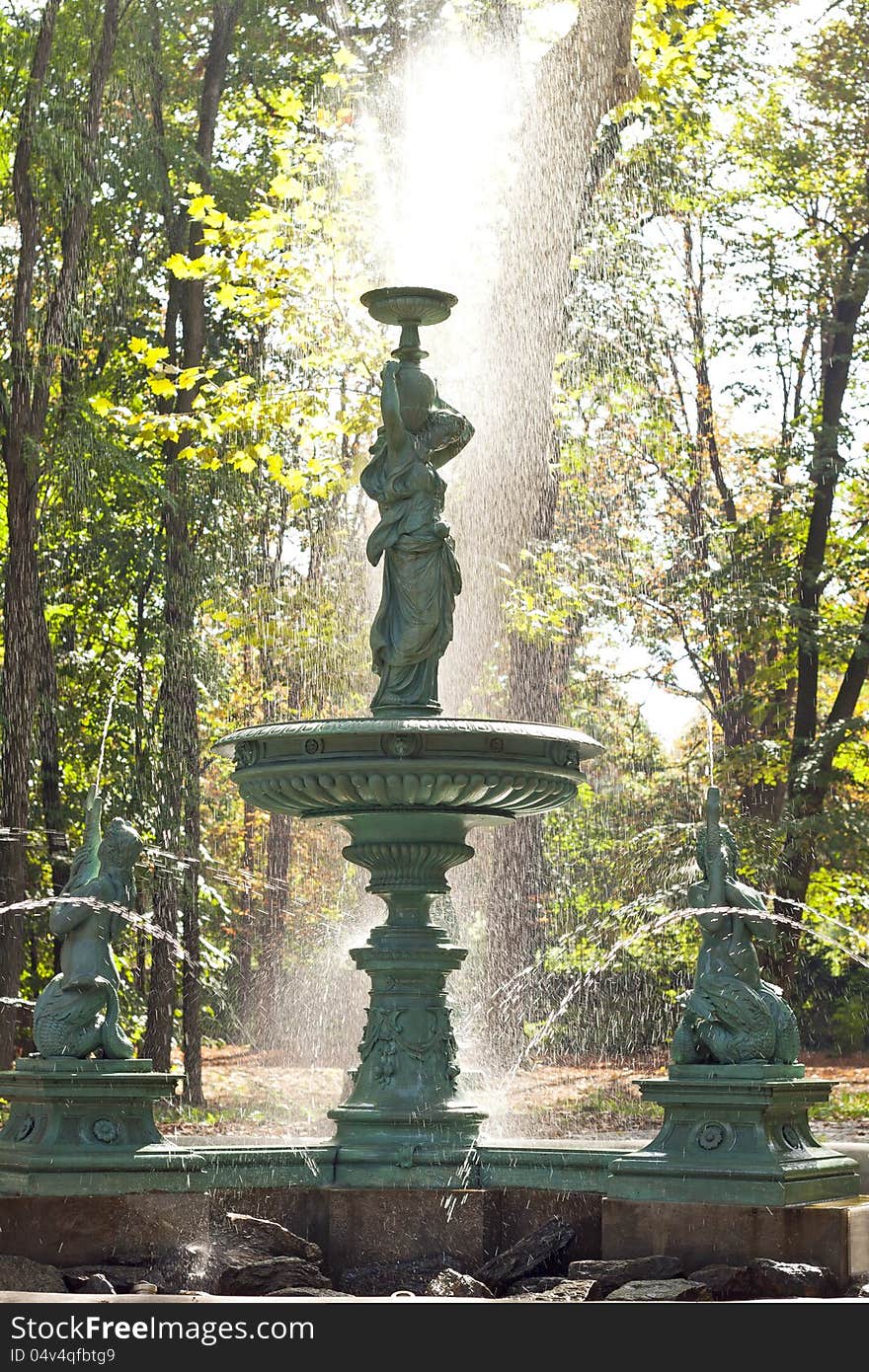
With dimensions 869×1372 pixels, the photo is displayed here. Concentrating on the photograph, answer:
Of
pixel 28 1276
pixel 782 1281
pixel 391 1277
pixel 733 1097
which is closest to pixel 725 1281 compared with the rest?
pixel 782 1281

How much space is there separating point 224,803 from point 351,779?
15.9 m

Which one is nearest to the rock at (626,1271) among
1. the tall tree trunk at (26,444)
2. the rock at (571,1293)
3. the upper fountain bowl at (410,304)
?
the rock at (571,1293)

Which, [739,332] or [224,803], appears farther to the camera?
[224,803]

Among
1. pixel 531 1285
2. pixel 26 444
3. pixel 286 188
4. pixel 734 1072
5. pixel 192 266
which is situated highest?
pixel 286 188

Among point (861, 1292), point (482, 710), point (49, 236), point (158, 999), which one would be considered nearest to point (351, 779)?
point (861, 1292)

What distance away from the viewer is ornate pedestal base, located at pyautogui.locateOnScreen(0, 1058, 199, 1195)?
7090mm

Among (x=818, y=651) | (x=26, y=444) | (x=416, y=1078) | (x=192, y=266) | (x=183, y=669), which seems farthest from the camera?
(x=818, y=651)

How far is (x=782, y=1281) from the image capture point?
21.0 feet

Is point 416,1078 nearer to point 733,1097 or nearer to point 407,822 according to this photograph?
point 407,822

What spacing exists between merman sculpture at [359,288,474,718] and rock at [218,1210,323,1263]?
7.92 ft

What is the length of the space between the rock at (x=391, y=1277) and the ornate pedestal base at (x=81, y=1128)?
2.46 feet

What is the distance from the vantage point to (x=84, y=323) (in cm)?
1889

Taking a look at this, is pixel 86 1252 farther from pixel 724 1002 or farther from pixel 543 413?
pixel 543 413

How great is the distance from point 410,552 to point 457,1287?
3.53 m
